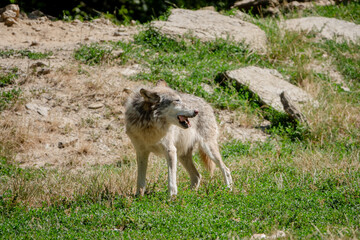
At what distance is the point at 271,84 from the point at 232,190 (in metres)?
6.20

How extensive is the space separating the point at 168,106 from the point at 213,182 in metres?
1.90

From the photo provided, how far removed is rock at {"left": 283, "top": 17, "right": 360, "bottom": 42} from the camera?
15766 mm

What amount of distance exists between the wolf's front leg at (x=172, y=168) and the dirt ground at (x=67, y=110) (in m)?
2.45

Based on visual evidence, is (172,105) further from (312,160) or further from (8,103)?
(8,103)

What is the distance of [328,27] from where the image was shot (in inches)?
648

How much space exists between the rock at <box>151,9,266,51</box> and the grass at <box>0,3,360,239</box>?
616mm

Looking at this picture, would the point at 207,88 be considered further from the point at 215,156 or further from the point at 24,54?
the point at 24,54

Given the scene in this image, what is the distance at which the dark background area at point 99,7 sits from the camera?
15969 millimetres

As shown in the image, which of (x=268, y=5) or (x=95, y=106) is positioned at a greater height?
(x=268, y=5)

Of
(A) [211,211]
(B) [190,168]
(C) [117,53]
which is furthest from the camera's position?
(C) [117,53]

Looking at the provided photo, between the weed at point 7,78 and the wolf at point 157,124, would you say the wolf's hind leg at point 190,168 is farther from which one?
the weed at point 7,78

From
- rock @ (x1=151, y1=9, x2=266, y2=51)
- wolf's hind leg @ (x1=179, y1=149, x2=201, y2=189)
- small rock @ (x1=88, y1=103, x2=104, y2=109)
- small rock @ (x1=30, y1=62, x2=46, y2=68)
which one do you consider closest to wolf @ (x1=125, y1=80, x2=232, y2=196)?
wolf's hind leg @ (x1=179, y1=149, x2=201, y2=189)

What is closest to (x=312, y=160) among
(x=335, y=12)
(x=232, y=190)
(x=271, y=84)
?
(x=232, y=190)

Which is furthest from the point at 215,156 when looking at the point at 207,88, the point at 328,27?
the point at 328,27
